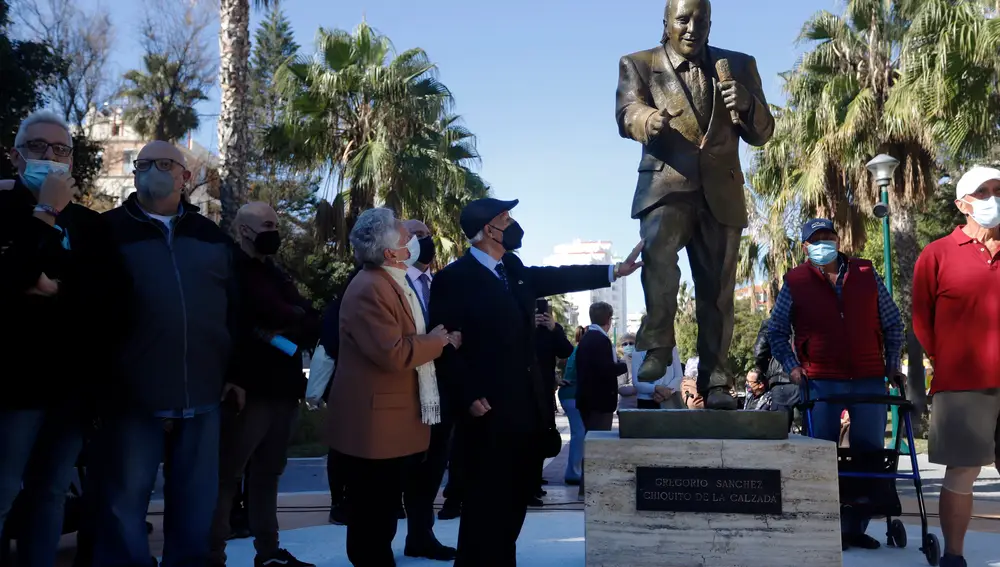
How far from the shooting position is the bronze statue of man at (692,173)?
4262 millimetres

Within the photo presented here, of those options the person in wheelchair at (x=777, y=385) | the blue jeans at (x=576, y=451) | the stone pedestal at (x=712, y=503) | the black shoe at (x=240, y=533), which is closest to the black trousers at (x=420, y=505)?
the black shoe at (x=240, y=533)

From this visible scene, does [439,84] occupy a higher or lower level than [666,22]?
higher

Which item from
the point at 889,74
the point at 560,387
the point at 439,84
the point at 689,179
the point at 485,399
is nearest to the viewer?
the point at 485,399

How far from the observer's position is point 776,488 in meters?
3.57

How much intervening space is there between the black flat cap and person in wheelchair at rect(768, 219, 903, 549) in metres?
2.09

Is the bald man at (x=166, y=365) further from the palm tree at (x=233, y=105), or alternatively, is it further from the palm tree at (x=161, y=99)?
the palm tree at (x=161, y=99)

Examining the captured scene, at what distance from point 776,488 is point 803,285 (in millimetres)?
1950

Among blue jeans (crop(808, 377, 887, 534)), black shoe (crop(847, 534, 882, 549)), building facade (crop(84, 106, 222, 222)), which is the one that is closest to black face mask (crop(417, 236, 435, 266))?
blue jeans (crop(808, 377, 887, 534))

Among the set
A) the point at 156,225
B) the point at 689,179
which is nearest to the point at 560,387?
the point at 689,179

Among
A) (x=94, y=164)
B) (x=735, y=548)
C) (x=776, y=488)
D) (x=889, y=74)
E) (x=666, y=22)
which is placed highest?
(x=889, y=74)

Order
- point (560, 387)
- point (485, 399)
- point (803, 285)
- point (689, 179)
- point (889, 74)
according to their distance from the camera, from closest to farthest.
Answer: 1. point (485, 399)
2. point (689, 179)
3. point (803, 285)
4. point (560, 387)
5. point (889, 74)

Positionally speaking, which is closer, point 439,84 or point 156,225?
point 156,225

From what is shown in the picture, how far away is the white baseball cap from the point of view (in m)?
4.18

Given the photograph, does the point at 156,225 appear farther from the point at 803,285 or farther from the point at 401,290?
the point at 803,285
